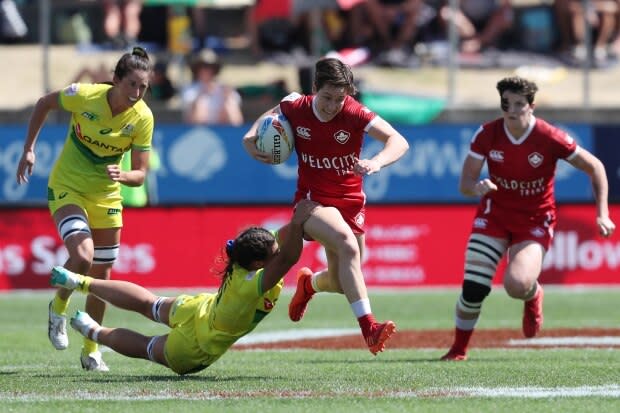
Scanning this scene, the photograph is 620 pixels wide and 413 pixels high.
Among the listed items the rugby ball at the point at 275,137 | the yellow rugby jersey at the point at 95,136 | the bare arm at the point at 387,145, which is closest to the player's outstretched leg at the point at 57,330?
the yellow rugby jersey at the point at 95,136

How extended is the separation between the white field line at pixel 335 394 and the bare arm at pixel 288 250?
33.4 inches

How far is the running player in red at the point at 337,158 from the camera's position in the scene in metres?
8.88

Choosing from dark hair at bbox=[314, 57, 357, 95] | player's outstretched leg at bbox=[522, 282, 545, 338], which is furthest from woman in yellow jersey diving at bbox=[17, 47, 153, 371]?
player's outstretched leg at bbox=[522, 282, 545, 338]

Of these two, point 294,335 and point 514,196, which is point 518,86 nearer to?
point 514,196

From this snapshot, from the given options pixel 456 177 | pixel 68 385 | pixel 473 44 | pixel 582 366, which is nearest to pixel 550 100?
pixel 473 44

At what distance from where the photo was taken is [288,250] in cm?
854

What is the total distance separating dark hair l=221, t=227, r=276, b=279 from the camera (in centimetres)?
856

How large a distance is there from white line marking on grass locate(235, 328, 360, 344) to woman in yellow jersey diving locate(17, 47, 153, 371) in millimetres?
2768

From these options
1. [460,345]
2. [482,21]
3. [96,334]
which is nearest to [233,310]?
[96,334]

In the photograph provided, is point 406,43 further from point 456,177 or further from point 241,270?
point 241,270

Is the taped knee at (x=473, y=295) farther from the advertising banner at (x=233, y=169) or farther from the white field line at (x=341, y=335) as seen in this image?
the advertising banner at (x=233, y=169)

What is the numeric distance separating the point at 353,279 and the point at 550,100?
14112mm

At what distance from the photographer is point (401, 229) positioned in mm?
17734

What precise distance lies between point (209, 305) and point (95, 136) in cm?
160
